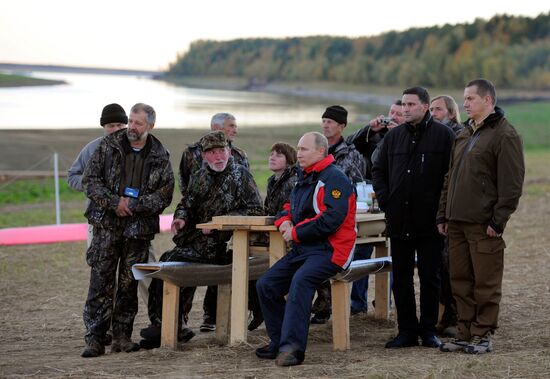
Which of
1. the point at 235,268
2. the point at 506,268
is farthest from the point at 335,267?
the point at 506,268

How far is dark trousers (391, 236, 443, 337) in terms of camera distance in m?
7.12

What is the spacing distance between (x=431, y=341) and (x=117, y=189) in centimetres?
255

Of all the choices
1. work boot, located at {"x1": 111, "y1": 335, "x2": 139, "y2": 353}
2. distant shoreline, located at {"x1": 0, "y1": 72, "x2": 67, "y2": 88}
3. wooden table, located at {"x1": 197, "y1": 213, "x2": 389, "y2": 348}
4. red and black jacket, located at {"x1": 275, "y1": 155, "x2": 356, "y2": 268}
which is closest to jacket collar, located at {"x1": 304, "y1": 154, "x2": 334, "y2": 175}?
red and black jacket, located at {"x1": 275, "y1": 155, "x2": 356, "y2": 268}

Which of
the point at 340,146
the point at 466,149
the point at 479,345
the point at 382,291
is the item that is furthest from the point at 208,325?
the point at 466,149

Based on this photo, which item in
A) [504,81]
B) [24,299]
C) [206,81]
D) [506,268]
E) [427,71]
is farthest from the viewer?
[206,81]

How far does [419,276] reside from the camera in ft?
23.5

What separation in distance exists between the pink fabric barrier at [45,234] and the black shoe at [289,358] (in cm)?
853

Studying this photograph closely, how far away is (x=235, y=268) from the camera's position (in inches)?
284

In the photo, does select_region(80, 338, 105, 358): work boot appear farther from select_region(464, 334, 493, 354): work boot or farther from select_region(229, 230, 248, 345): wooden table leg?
select_region(464, 334, 493, 354): work boot

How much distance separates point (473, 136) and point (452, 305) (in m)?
1.70

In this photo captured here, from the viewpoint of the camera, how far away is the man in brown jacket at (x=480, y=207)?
6.61 m

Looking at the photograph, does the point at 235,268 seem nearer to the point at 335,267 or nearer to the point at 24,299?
the point at 335,267

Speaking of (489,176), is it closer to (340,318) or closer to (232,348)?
(340,318)

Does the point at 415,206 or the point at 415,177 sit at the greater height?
the point at 415,177
